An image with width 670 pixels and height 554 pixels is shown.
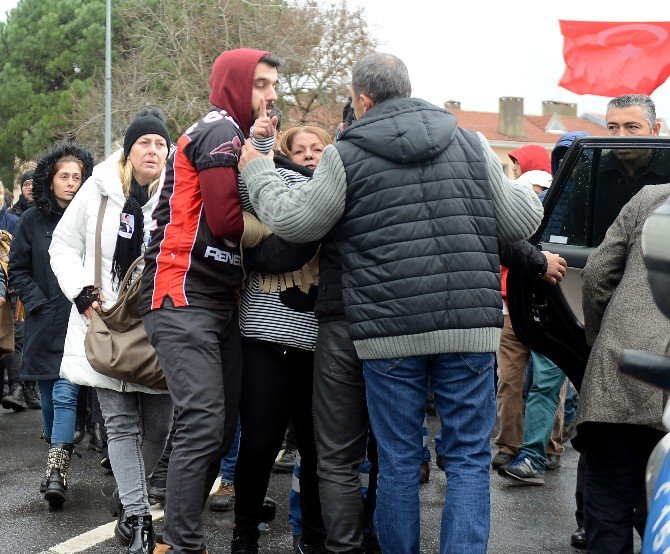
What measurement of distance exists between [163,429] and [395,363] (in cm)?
156

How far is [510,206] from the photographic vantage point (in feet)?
13.3

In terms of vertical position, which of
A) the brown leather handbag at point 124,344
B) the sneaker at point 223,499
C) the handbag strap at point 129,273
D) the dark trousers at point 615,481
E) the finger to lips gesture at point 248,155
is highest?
the finger to lips gesture at point 248,155

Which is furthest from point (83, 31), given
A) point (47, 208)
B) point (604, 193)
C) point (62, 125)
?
point (604, 193)

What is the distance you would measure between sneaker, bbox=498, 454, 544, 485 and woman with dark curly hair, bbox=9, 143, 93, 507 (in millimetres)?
2542

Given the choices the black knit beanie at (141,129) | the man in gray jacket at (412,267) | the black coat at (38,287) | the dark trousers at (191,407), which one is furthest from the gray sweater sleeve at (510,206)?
the black coat at (38,287)

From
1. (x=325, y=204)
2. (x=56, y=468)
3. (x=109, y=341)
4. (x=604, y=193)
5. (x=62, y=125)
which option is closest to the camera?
(x=325, y=204)

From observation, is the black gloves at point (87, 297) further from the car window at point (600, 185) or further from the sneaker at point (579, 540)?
the sneaker at point (579, 540)

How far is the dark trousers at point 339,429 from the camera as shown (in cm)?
418

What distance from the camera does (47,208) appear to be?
21.5ft

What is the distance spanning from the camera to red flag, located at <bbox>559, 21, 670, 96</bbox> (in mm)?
9062

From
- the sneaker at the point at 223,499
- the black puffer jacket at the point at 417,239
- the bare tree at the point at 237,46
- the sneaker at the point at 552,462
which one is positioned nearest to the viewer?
the black puffer jacket at the point at 417,239

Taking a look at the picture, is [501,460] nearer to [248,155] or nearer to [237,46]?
[248,155]

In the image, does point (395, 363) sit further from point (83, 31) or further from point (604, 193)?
point (83, 31)

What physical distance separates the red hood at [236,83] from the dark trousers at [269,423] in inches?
36.0
